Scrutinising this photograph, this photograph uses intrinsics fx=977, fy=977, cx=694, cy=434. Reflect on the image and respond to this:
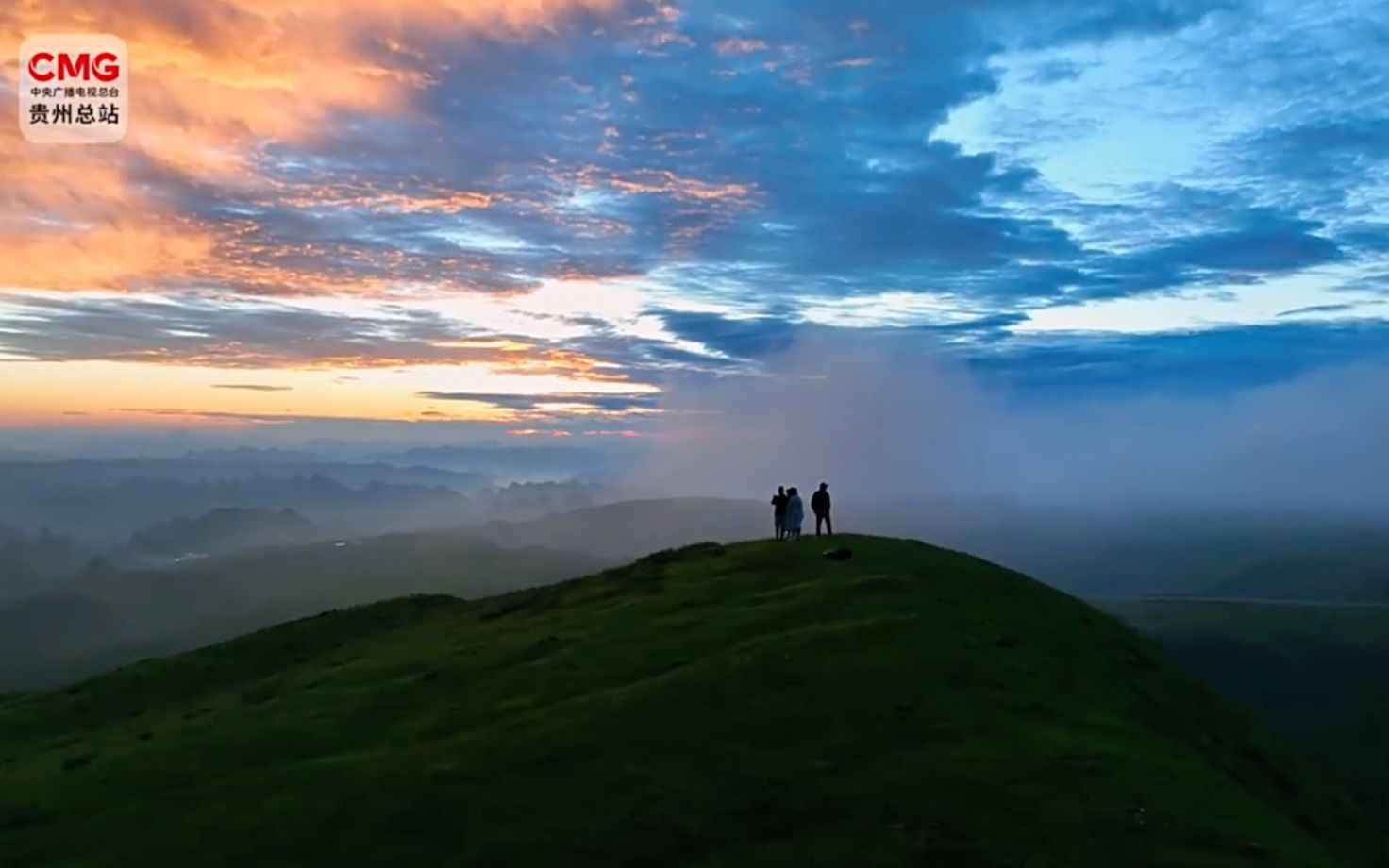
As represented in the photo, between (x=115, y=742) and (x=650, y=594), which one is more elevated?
(x=650, y=594)

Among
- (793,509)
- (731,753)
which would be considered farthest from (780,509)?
(731,753)

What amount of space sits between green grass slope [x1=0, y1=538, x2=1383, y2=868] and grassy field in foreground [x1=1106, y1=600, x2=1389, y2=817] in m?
39.9

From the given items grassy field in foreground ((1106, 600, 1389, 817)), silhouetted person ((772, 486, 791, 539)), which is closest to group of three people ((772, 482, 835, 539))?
silhouetted person ((772, 486, 791, 539))

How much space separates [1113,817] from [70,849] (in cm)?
3279

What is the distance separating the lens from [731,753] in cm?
3256

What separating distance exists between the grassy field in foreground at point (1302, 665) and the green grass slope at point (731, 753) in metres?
39.9

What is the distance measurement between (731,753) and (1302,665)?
412ft

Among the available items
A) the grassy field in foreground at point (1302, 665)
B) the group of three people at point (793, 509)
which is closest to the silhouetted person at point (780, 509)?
the group of three people at point (793, 509)

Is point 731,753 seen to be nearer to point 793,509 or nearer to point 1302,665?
point 793,509

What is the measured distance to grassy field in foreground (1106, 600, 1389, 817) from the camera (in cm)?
9494

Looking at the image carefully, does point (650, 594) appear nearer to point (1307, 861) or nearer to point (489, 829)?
point (489, 829)

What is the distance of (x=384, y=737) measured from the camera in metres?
40.3

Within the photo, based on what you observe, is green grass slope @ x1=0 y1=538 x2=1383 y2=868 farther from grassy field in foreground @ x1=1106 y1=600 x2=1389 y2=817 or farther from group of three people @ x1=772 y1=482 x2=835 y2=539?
grassy field in foreground @ x1=1106 y1=600 x2=1389 y2=817

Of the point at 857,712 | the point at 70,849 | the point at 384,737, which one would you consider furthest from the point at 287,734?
the point at 857,712
